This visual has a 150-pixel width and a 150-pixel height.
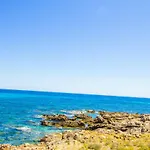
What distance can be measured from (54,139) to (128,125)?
2036cm

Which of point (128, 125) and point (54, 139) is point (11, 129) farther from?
point (128, 125)

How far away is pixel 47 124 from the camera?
2050 inches

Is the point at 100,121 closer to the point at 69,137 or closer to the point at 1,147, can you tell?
the point at 69,137

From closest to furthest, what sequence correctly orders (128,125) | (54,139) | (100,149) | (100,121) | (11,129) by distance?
(100,149), (54,139), (11,129), (128,125), (100,121)

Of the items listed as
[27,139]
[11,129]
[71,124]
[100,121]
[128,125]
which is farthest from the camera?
[100,121]

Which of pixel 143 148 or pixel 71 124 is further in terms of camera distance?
pixel 71 124

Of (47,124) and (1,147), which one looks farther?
(47,124)

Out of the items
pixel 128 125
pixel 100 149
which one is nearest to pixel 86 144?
pixel 100 149

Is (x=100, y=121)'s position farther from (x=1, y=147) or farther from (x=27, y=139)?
(x=1, y=147)

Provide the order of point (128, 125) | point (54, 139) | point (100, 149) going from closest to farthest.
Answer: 1. point (100, 149)
2. point (54, 139)
3. point (128, 125)

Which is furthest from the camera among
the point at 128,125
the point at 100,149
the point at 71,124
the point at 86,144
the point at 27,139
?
the point at 71,124

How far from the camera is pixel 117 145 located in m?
28.1

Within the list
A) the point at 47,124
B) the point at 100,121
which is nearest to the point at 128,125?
the point at 100,121

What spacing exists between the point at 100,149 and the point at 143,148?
4412 millimetres
